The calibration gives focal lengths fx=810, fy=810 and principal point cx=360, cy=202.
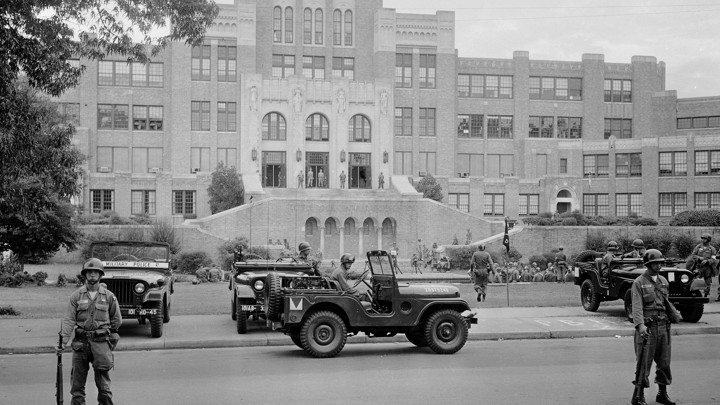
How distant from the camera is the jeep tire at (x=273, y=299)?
14398 mm

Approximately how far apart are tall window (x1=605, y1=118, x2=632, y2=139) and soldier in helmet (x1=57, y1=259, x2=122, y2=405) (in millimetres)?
70629

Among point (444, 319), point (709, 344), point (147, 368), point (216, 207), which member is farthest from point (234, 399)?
point (216, 207)

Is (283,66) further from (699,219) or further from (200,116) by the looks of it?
(699,219)

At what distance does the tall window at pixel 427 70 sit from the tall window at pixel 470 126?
4.35 metres

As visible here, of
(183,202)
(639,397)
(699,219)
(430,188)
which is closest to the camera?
(639,397)

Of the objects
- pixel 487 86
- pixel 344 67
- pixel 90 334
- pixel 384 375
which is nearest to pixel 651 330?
pixel 384 375

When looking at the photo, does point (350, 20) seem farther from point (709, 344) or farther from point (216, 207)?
point (709, 344)

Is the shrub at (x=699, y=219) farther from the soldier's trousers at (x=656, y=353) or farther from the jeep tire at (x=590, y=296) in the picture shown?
the soldier's trousers at (x=656, y=353)

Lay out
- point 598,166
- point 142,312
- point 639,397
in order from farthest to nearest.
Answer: point 598,166
point 142,312
point 639,397

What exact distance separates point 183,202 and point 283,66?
1561 cm

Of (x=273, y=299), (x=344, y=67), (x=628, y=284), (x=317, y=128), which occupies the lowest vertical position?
(x=628, y=284)

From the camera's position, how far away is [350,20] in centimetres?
7131

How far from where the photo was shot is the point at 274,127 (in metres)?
65.6

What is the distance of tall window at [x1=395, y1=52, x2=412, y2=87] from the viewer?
70.8 metres
